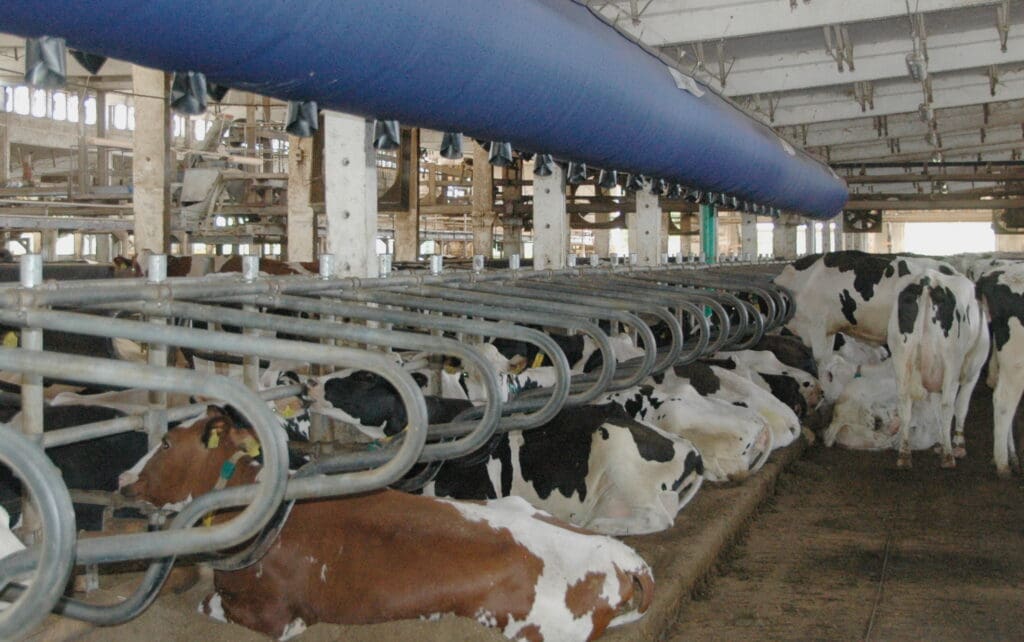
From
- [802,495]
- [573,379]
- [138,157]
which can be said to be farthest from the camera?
[138,157]

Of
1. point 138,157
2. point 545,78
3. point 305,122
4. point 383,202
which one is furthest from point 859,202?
point 305,122

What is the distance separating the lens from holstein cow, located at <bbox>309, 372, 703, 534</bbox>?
532 cm

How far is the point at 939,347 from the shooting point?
8125mm

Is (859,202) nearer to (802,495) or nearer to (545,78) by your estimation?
(802,495)

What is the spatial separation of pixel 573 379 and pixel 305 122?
1.70 m

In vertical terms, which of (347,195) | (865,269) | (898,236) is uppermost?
(898,236)

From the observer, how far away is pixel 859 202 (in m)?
20.6

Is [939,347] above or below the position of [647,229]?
below

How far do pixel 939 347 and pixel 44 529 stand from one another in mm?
7459

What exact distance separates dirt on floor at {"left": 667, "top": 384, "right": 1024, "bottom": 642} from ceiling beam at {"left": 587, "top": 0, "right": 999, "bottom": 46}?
4783 mm

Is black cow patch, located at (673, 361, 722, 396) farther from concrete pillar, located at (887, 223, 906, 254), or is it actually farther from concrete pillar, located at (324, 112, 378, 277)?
concrete pillar, located at (887, 223, 906, 254)

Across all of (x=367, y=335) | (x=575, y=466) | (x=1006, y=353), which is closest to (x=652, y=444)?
(x=575, y=466)

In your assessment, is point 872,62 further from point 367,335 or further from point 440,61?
point 367,335

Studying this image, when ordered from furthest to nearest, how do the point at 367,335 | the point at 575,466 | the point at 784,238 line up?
the point at 784,238 → the point at 575,466 → the point at 367,335
